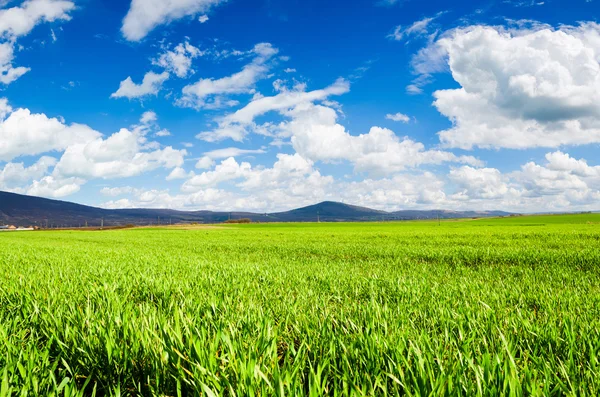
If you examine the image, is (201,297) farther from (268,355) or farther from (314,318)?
(268,355)

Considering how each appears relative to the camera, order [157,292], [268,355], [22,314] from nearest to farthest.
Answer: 1. [268,355]
2. [22,314]
3. [157,292]

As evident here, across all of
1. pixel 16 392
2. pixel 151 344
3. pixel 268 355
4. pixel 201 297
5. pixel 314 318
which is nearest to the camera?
pixel 16 392

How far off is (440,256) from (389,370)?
14606mm

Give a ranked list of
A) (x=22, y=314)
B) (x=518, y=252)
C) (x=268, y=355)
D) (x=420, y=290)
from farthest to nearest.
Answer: (x=518, y=252) → (x=420, y=290) → (x=22, y=314) → (x=268, y=355)

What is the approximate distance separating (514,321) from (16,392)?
4.32 metres

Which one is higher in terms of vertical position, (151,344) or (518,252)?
(151,344)

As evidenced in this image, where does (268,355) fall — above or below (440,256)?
above

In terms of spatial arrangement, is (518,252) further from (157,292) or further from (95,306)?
(95,306)

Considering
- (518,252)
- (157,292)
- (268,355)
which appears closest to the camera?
(268,355)

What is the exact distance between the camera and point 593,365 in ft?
8.09

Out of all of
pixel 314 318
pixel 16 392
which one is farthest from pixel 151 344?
pixel 314 318

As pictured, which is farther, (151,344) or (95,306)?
(95,306)

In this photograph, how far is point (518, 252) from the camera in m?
15.5

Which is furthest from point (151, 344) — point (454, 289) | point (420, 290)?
point (454, 289)
